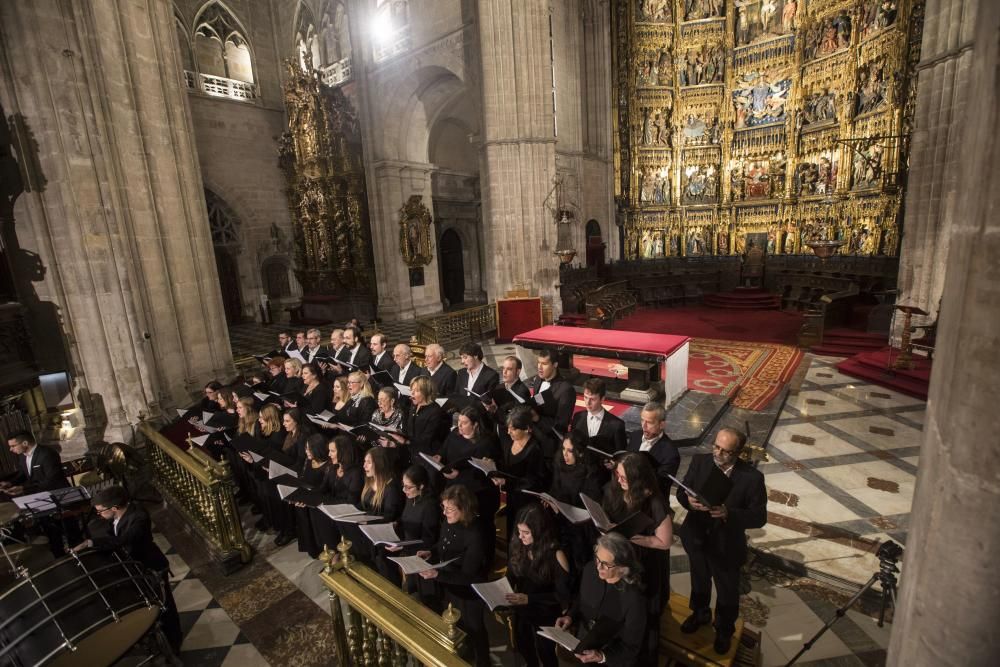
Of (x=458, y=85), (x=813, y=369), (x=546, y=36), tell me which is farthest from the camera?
(x=458, y=85)

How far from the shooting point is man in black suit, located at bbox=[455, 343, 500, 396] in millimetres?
5512

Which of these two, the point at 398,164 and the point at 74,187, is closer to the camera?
the point at 74,187

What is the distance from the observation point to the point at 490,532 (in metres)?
3.68

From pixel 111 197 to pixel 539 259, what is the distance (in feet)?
30.1

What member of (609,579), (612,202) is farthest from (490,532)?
(612,202)

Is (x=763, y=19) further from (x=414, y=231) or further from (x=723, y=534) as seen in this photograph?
(x=723, y=534)

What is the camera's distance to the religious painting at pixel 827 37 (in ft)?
45.3

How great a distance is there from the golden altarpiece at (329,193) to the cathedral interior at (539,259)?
0.12 m

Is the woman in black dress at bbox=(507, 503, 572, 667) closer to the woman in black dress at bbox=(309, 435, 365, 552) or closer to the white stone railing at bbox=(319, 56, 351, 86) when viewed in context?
the woman in black dress at bbox=(309, 435, 365, 552)

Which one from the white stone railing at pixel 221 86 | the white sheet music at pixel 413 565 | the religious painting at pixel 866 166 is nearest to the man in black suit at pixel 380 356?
the white sheet music at pixel 413 565

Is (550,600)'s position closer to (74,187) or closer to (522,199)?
(74,187)

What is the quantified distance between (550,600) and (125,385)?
710cm

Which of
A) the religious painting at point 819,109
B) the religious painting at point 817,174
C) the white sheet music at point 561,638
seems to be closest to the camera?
the white sheet music at point 561,638

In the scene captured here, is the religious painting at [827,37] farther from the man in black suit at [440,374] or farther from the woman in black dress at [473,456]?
the woman in black dress at [473,456]
